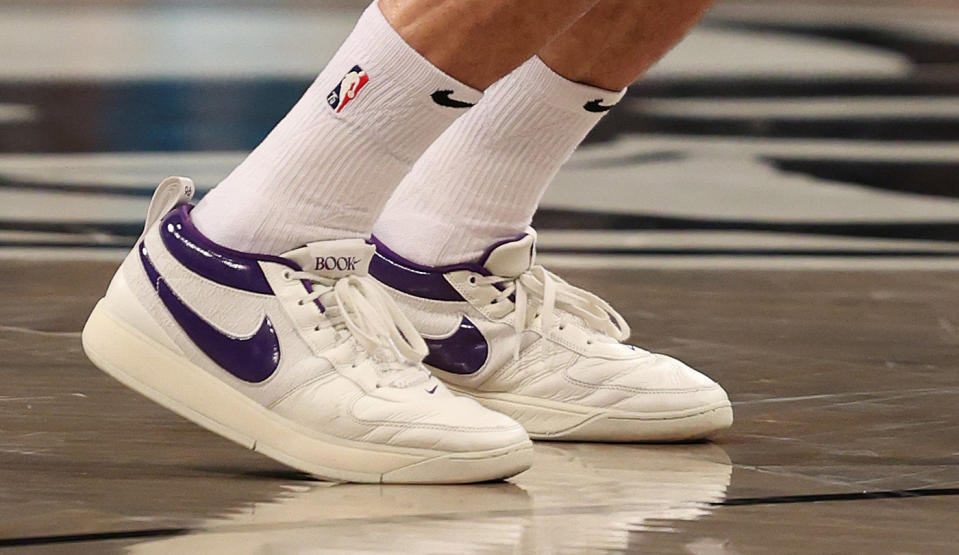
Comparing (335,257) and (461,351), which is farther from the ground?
(335,257)

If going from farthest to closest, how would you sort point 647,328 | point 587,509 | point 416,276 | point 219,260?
point 647,328 → point 416,276 → point 219,260 → point 587,509

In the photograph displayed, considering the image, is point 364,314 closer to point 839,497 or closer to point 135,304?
point 135,304

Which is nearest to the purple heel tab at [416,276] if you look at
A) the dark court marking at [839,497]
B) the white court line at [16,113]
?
the dark court marking at [839,497]

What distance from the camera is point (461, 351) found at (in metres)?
1.48

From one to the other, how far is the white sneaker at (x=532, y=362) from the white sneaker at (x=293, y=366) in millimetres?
153

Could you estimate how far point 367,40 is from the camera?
127 centimetres

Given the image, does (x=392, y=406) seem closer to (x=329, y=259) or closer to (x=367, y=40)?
(x=329, y=259)

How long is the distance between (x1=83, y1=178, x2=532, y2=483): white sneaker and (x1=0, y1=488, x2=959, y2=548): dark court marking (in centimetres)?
11

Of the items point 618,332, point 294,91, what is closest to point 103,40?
point 294,91

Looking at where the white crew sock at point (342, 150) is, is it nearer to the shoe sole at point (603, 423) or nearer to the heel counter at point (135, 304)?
the heel counter at point (135, 304)

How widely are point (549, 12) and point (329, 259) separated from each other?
26 cm

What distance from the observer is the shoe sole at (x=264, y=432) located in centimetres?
127

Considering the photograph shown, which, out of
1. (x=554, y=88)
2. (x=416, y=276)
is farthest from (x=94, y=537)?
(x=554, y=88)

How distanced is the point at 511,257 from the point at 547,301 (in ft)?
0.17
